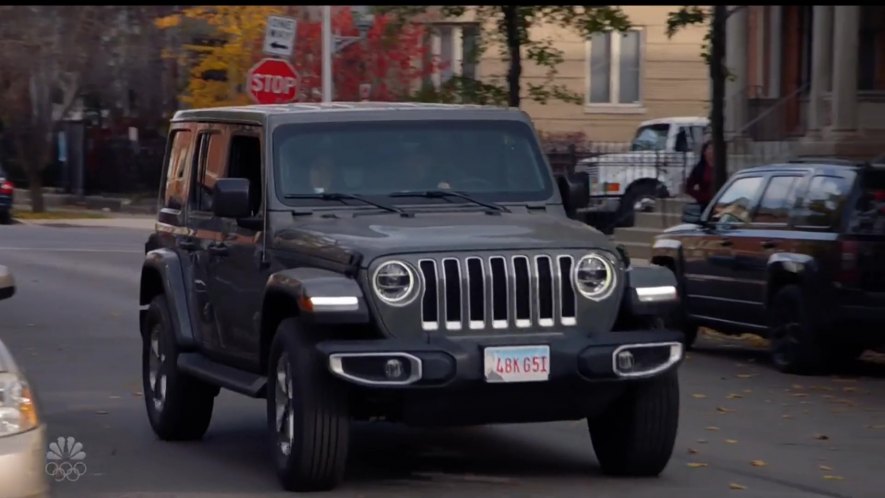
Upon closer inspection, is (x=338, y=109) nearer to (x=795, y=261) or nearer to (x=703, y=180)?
(x=795, y=261)

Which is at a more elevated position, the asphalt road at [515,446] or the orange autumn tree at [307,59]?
the orange autumn tree at [307,59]

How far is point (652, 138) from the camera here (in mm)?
32750

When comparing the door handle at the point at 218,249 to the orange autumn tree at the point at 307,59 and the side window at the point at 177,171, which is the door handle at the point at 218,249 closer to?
the side window at the point at 177,171

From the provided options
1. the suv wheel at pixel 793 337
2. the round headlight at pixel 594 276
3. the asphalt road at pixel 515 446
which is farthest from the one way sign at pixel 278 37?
the round headlight at pixel 594 276

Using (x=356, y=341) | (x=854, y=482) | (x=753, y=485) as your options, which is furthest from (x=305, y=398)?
(x=854, y=482)

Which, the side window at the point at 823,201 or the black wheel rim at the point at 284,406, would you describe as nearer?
the black wheel rim at the point at 284,406

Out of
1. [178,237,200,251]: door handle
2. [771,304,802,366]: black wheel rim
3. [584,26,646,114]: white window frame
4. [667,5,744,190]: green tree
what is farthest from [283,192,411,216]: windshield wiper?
[584,26,646,114]: white window frame

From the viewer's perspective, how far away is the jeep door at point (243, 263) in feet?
31.2

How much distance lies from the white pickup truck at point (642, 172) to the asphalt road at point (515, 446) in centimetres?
1294

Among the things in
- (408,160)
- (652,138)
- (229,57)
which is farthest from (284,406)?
(229,57)

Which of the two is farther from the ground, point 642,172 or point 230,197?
point 230,197

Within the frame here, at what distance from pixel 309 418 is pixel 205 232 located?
2.52 metres

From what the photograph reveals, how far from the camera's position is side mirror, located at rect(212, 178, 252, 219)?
372 inches

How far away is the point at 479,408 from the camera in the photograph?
8.51 metres
